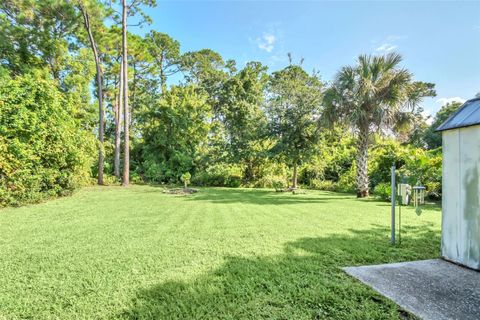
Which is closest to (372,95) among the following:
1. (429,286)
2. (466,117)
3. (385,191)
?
(385,191)

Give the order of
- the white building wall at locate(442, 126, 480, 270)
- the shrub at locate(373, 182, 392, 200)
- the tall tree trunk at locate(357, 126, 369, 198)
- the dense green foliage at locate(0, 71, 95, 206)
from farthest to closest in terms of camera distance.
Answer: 1. the tall tree trunk at locate(357, 126, 369, 198)
2. the shrub at locate(373, 182, 392, 200)
3. the dense green foliage at locate(0, 71, 95, 206)
4. the white building wall at locate(442, 126, 480, 270)

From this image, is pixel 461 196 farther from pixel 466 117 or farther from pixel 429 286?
pixel 429 286

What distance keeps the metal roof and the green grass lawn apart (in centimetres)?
181

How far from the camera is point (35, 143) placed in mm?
8414

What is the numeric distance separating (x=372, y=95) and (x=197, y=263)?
9490 millimetres

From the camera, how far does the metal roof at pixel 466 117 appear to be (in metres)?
2.97

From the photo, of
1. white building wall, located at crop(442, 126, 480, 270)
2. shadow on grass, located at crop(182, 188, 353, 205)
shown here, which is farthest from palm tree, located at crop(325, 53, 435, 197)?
white building wall, located at crop(442, 126, 480, 270)

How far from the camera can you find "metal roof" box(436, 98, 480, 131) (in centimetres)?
297

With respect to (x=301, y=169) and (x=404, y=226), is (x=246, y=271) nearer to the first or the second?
(x=404, y=226)

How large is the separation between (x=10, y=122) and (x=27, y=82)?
166 centimetres

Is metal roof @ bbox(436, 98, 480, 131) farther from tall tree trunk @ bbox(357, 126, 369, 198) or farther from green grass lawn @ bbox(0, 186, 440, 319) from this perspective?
tall tree trunk @ bbox(357, 126, 369, 198)

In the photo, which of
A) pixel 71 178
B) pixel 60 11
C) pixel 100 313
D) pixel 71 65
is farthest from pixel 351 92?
pixel 71 65

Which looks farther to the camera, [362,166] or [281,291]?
[362,166]

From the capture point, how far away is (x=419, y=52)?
9484mm
